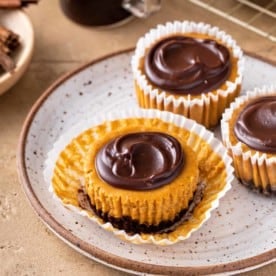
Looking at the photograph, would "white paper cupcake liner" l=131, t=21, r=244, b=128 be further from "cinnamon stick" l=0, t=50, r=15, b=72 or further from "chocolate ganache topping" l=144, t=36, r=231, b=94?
"cinnamon stick" l=0, t=50, r=15, b=72

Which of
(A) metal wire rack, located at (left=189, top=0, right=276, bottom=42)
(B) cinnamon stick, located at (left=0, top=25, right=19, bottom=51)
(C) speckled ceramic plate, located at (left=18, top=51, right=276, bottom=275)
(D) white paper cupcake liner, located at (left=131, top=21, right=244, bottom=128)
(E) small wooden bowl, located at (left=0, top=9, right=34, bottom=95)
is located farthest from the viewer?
(A) metal wire rack, located at (left=189, top=0, right=276, bottom=42)

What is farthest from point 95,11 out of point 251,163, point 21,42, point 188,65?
point 251,163

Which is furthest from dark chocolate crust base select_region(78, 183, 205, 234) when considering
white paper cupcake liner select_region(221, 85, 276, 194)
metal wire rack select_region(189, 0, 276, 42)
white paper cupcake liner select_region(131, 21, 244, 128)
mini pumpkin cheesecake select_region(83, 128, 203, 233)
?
metal wire rack select_region(189, 0, 276, 42)

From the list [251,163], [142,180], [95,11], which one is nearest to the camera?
[142,180]

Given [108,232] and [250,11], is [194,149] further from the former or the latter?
[250,11]

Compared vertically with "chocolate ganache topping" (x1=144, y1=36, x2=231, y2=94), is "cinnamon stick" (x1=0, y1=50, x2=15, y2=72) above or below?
below

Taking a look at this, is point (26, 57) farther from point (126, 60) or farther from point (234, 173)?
point (234, 173)

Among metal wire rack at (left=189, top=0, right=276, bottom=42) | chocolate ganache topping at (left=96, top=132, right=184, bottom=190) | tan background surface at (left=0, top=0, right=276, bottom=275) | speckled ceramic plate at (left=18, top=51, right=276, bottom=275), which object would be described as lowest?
tan background surface at (left=0, top=0, right=276, bottom=275)
